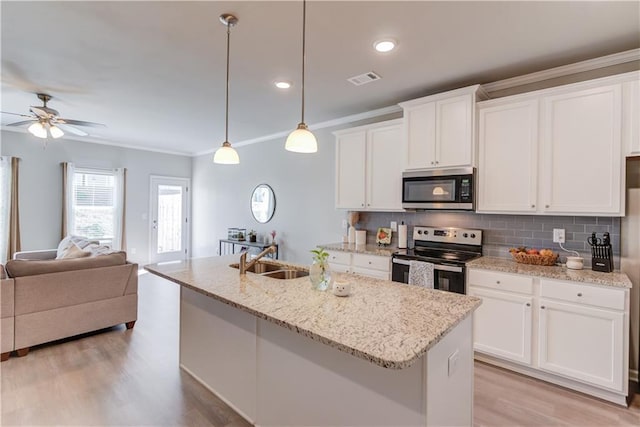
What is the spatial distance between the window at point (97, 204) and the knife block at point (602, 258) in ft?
24.5

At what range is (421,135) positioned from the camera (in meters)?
3.29

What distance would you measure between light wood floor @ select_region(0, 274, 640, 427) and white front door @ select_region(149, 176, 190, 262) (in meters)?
4.24

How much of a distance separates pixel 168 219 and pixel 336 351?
22.9ft

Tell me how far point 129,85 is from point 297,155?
2.46 m

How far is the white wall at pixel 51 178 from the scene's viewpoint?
550cm

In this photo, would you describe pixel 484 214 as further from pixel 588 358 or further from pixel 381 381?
pixel 381 381

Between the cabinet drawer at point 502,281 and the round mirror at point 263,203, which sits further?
the round mirror at point 263,203

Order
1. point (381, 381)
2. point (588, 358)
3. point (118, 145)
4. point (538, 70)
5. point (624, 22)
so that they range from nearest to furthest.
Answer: point (381, 381), point (624, 22), point (588, 358), point (538, 70), point (118, 145)

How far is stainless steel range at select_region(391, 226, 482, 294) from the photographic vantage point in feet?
9.39

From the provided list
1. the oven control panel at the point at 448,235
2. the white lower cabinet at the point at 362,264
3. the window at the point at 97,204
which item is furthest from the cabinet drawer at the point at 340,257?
the window at the point at 97,204

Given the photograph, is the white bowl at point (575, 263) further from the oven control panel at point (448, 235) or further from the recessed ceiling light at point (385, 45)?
the recessed ceiling light at point (385, 45)

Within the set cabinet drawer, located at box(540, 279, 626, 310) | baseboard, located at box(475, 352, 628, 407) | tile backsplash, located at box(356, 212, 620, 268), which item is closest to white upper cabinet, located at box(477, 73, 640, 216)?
tile backsplash, located at box(356, 212, 620, 268)

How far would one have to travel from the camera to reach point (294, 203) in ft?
17.3

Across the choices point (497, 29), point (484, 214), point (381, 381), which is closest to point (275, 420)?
point (381, 381)
